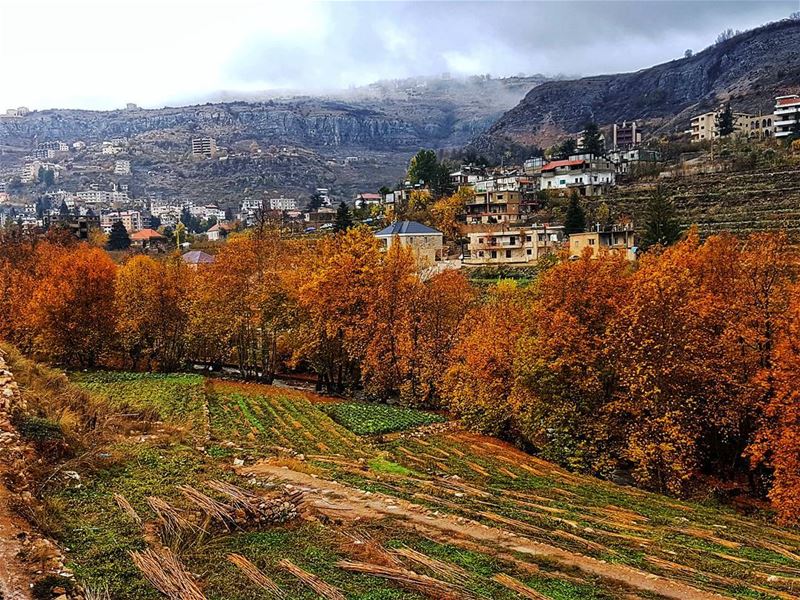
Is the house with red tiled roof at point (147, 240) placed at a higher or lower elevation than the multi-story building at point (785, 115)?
lower

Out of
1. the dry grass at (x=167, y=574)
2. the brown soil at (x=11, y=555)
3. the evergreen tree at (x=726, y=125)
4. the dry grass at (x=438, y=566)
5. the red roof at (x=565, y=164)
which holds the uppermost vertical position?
the evergreen tree at (x=726, y=125)

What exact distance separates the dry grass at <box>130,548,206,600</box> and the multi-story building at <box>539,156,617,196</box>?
8361 centimetres

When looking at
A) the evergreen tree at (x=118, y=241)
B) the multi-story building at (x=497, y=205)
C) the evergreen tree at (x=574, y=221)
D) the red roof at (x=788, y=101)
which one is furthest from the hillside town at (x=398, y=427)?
the red roof at (x=788, y=101)

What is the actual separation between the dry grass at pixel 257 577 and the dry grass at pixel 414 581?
52.1 inches

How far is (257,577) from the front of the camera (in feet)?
33.2

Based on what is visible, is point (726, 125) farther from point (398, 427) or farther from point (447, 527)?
point (447, 527)

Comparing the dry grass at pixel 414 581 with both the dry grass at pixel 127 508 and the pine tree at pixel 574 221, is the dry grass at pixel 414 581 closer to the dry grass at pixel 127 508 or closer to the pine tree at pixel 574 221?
the dry grass at pixel 127 508

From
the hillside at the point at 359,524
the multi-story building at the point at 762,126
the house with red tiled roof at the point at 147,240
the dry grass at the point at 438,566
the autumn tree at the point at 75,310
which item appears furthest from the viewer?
the multi-story building at the point at 762,126

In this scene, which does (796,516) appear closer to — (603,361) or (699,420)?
(699,420)

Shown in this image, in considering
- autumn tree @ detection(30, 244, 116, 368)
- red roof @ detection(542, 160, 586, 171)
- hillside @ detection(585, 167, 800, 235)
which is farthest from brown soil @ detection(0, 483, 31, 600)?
red roof @ detection(542, 160, 586, 171)

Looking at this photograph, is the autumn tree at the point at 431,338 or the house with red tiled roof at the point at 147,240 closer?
the autumn tree at the point at 431,338

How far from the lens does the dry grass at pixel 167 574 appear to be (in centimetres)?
940

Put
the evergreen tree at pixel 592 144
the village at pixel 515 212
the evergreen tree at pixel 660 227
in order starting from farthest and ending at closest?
the evergreen tree at pixel 592 144, the village at pixel 515 212, the evergreen tree at pixel 660 227

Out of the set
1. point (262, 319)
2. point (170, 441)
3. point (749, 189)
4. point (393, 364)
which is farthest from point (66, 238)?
point (749, 189)
